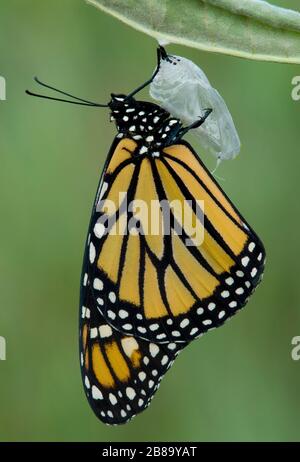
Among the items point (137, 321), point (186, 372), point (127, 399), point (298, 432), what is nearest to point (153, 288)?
point (137, 321)

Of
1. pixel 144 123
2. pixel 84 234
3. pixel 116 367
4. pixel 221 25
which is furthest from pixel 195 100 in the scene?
pixel 84 234

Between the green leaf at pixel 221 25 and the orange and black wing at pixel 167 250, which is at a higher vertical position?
the green leaf at pixel 221 25

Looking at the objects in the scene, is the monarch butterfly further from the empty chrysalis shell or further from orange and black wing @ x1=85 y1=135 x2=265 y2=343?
the empty chrysalis shell

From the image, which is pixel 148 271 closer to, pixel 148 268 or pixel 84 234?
pixel 148 268

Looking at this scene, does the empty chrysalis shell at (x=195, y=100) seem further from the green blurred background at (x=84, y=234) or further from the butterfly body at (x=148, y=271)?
the green blurred background at (x=84, y=234)

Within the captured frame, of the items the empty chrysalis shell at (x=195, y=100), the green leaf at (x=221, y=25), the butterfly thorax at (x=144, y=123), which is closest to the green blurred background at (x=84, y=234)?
the butterfly thorax at (x=144, y=123)
